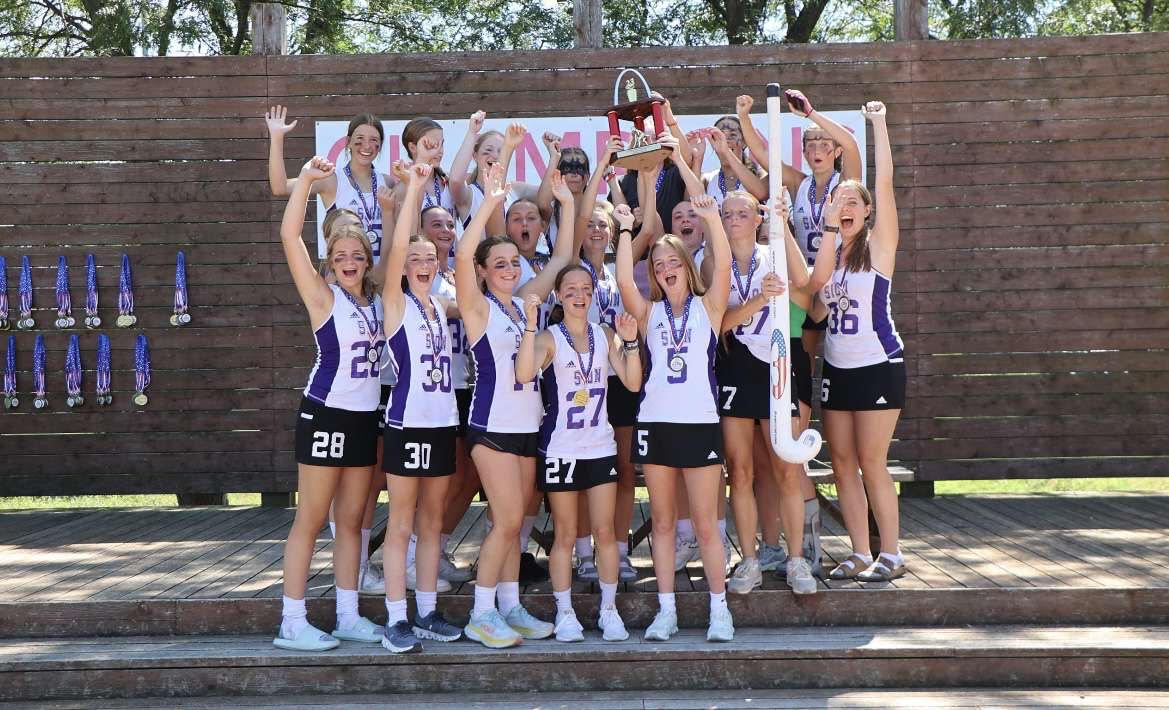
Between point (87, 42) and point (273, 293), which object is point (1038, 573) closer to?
point (273, 293)

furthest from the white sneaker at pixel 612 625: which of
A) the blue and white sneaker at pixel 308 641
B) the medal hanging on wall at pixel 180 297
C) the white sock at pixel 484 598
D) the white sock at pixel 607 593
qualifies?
the medal hanging on wall at pixel 180 297

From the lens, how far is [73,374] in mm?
7020

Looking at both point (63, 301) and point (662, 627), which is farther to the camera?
point (63, 301)

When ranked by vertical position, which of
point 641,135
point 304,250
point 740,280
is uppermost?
point 641,135

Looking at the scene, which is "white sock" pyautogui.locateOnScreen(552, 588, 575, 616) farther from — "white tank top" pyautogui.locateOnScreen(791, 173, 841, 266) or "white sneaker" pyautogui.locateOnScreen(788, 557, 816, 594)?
"white tank top" pyautogui.locateOnScreen(791, 173, 841, 266)

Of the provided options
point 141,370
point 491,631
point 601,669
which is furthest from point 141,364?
point 601,669

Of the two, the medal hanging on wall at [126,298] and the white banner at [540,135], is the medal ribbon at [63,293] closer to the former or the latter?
the medal hanging on wall at [126,298]

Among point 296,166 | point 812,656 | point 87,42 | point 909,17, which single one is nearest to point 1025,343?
point 909,17

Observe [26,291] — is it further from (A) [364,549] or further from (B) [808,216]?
(B) [808,216]

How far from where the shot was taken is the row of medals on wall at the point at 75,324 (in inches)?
277

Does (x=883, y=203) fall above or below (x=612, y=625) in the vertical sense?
above

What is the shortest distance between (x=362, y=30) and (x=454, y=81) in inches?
249

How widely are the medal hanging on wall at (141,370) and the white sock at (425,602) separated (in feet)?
11.5

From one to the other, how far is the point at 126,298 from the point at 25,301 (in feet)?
2.14
